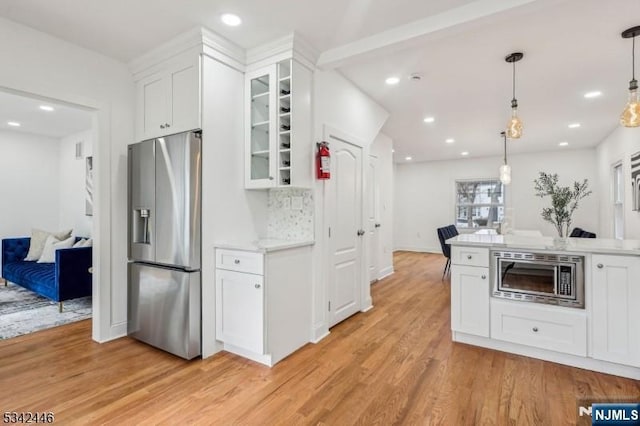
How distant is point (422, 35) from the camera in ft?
8.14

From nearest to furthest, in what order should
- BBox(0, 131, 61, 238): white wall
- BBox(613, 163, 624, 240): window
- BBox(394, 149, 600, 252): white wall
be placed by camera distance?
BBox(0, 131, 61, 238): white wall → BBox(613, 163, 624, 240): window → BBox(394, 149, 600, 252): white wall

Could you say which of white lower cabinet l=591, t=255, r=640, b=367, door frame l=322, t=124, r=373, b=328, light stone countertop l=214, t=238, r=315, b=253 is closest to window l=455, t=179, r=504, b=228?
door frame l=322, t=124, r=373, b=328

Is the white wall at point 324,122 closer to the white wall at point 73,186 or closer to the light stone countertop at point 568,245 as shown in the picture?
the light stone countertop at point 568,245

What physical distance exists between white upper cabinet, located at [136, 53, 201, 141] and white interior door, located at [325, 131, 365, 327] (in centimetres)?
128

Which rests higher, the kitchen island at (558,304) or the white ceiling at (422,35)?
the white ceiling at (422,35)

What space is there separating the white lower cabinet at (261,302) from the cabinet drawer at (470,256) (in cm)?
145

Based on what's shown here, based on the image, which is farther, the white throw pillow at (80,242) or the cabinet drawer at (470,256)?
the white throw pillow at (80,242)

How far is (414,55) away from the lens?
3061 millimetres

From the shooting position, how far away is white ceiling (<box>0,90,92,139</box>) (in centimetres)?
412

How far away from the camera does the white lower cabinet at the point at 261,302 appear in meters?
2.51

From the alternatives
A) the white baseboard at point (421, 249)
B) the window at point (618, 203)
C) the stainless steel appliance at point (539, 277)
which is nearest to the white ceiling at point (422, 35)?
the stainless steel appliance at point (539, 277)

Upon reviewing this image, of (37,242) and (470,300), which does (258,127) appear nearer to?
(470,300)

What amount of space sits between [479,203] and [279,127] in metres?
7.37

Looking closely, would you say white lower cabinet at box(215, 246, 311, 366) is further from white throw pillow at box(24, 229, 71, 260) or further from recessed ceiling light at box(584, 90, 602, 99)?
recessed ceiling light at box(584, 90, 602, 99)
